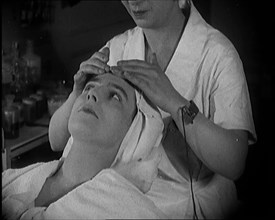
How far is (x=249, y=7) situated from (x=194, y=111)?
0.81ft

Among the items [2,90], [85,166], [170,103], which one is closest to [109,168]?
[85,166]

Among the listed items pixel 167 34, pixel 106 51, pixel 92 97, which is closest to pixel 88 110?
pixel 92 97

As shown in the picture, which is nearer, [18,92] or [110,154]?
[110,154]

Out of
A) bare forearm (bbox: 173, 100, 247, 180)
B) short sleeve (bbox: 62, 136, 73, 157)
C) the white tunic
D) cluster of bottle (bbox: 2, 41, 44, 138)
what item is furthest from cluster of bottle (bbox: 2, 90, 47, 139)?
bare forearm (bbox: 173, 100, 247, 180)

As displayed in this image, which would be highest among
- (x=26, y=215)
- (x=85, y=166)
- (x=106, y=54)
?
(x=106, y=54)

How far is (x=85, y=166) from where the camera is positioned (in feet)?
3.41

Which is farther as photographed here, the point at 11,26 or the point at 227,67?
the point at 11,26

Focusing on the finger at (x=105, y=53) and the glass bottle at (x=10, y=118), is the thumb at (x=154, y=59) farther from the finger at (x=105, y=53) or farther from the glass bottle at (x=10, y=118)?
the glass bottle at (x=10, y=118)

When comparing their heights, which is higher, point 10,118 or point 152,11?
point 152,11

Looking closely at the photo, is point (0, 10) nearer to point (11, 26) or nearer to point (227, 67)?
point (11, 26)

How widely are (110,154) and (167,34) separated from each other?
0.94ft

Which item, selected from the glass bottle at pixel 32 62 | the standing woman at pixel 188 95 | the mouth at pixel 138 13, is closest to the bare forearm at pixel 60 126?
the standing woman at pixel 188 95

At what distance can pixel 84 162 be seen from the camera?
1.04 meters

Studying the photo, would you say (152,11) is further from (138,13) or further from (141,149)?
(141,149)
